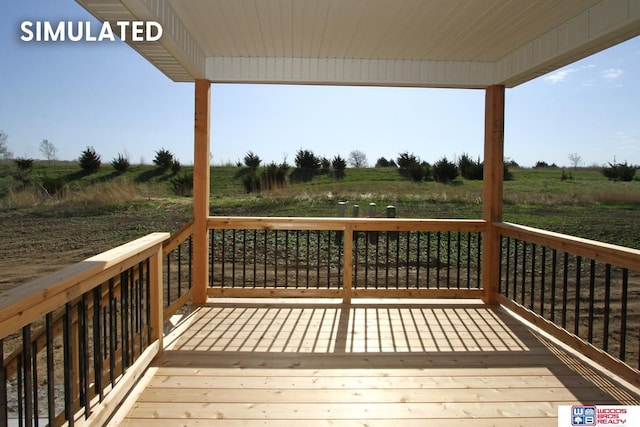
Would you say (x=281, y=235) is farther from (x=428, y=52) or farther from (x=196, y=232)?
(x=428, y=52)

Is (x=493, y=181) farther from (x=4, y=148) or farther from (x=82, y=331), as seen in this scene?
(x=4, y=148)

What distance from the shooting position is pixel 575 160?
51.9 feet

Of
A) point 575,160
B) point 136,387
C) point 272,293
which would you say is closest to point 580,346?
point 272,293

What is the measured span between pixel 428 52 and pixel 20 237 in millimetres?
8431

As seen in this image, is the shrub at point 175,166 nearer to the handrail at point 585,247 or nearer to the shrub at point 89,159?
the shrub at point 89,159

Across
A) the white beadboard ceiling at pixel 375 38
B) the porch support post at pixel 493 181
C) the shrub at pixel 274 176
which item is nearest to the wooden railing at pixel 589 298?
the porch support post at pixel 493 181

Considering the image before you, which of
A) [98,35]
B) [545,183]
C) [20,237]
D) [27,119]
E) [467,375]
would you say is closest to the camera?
[467,375]

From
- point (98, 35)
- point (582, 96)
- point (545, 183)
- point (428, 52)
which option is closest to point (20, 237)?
point (98, 35)

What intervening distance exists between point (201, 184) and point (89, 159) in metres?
12.9

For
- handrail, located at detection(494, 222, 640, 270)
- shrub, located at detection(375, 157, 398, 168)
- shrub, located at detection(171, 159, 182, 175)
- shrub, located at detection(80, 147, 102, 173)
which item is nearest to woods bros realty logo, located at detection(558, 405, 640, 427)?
handrail, located at detection(494, 222, 640, 270)

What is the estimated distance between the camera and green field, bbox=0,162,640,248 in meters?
9.76

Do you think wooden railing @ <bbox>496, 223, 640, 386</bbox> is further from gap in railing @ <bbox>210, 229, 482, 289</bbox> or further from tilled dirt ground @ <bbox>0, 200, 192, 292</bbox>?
tilled dirt ground @ <bbox>0, 200, 192, 292</bbox>

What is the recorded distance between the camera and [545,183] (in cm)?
1341

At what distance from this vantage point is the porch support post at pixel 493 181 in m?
3.97
